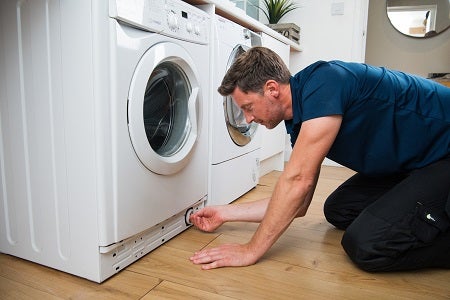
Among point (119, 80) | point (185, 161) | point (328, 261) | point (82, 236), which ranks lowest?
point (328, 261)

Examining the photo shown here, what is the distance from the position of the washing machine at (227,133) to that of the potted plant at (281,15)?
797 millimetres

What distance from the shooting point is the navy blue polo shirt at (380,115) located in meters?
0.98

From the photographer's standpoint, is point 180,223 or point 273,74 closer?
point 273,74

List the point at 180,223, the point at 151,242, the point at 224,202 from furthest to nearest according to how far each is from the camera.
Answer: the point at 224,202 → the point at 180,223 → the point at 151,242

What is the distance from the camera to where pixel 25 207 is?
1.08 meters

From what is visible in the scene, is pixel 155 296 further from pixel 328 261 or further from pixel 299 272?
pixel 328 261

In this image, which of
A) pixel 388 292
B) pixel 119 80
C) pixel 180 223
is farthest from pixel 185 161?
pixel 388 292

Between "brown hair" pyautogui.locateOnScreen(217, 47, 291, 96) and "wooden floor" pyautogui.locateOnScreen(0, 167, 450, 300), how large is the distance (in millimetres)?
545

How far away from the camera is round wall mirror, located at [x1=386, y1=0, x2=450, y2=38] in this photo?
341 centimetres

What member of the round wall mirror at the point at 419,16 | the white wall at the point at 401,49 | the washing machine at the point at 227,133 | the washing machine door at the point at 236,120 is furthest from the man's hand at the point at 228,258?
the round wall mirror at the point at 419,16

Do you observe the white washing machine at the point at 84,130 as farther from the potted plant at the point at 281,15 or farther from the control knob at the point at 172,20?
the potted plant at the point at 281,15

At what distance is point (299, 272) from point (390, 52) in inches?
125

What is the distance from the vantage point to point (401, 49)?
3.54 metres

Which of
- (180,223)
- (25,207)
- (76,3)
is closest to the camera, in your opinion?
(76,3)
